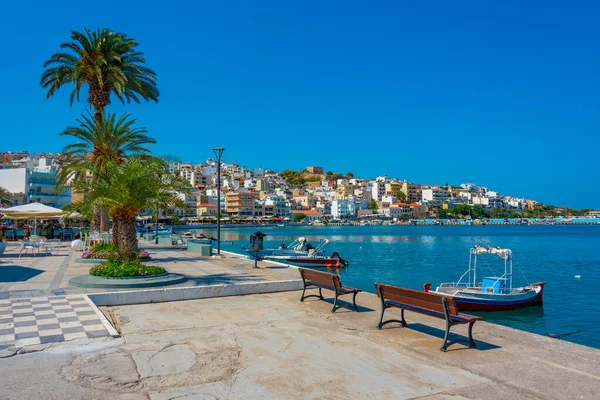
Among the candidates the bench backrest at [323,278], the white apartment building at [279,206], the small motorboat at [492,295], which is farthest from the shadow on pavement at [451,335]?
the white apartment building at [279,206]

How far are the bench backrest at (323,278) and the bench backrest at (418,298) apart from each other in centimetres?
166

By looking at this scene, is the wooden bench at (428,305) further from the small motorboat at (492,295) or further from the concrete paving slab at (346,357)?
the small motorboat at (492,295)

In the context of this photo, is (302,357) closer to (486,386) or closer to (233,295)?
(486,386)

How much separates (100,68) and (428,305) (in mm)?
23608

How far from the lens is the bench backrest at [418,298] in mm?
7543

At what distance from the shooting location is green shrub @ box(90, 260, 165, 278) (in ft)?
42.1

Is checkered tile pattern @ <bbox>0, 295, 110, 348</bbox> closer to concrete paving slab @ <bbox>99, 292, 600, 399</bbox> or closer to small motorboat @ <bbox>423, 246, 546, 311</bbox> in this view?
concrete paving slab @ <bbox>99, 292, 600, 399</bbox>

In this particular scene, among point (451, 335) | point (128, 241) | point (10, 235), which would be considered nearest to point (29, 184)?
point (10, 235)

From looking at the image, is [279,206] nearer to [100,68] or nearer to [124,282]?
[100,68]

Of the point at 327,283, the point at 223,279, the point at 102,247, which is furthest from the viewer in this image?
the point at 102,247

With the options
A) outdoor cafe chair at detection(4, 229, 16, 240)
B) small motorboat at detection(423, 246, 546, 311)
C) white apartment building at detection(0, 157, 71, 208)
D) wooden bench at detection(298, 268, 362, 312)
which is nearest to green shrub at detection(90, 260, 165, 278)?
wooden bench at detection(298, 268, 362, 312)

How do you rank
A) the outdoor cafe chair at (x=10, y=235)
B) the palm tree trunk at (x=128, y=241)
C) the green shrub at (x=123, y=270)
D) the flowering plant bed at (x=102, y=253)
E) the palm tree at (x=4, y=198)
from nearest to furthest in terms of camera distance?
the green shrub at (x=123, y=270) → the palm tree trunk at (x=128, y=241) → the flowering plant bed at (x=102, y=253) → the outdoor cafe chair at (x=10, y=235) → the palm tree at (x=4, y=198)

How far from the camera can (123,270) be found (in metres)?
12.9

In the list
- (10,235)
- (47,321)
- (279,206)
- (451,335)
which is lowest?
(451,335)
